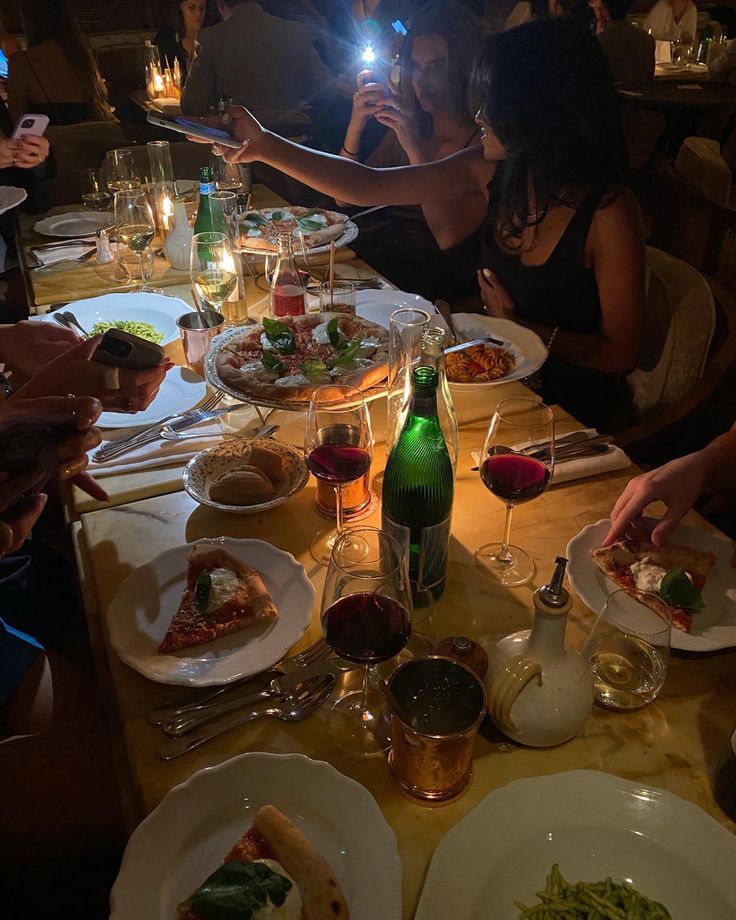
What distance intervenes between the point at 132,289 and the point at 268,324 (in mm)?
825

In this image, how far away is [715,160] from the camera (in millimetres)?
2904

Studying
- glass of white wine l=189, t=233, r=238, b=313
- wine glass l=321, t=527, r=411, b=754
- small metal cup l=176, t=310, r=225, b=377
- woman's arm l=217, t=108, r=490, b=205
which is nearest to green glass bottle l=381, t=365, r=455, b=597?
wine glass l=321, t=527, r=411, b=754

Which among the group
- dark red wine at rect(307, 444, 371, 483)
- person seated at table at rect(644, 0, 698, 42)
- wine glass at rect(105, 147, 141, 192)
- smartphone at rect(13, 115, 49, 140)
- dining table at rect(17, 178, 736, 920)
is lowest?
dining table at rect(17, 178, 736, 920)

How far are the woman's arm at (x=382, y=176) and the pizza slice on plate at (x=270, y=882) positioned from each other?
221 cm

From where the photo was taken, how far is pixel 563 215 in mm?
2006

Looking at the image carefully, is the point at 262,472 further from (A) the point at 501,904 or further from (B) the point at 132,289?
(B) the point at 132,289

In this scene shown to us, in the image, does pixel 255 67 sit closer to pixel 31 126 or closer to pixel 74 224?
pixel 31 126

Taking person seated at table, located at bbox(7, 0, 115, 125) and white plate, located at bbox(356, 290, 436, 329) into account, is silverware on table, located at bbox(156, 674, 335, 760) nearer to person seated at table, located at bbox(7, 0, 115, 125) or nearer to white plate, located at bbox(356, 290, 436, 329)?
white plate, located at bbox(356, 290, 436, 329)

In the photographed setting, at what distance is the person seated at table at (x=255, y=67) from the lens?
451 centimetres

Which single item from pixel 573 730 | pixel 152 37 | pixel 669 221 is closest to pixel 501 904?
pixel 573 730

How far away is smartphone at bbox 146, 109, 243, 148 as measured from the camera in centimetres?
211

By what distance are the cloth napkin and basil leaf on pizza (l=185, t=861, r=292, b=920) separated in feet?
2.82

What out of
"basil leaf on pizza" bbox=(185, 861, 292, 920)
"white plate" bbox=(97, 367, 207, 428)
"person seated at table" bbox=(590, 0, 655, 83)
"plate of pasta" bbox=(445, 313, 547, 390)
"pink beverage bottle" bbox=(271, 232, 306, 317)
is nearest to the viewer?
"basil leaf on pizza" bbox=(185, 861, 292, 920)

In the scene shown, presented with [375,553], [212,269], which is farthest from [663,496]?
[212,269]
